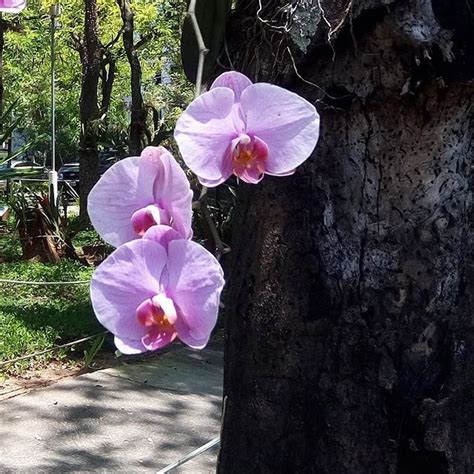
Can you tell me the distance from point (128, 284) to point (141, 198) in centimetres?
10

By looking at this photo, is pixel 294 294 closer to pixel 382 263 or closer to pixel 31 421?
pixel 382 263

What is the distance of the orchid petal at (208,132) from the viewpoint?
0.75 m

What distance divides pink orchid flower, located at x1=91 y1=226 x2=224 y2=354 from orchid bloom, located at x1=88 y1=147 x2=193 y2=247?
27mm

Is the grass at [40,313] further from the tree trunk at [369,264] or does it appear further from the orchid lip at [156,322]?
the orchid lip at [156,322]

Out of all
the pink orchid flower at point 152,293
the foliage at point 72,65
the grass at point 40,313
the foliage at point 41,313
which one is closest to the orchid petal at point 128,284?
the pink orchid flower at point 152,293

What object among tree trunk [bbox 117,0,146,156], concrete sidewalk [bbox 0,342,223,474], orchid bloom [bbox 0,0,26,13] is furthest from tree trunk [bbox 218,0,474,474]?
tree trunk [bbox 117,0,146,156]

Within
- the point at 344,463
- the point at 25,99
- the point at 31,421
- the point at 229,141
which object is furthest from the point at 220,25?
the point at 25,99

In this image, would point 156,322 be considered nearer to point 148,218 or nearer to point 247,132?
point 148,218

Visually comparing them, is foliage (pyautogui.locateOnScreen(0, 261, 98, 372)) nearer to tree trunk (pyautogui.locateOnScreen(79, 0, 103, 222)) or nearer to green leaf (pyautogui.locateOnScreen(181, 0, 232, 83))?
tree trunk (pyautogui.locateOnScreen(79, 0, 103, 222))

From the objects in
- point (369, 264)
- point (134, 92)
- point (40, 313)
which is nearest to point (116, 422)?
point (40, 313)

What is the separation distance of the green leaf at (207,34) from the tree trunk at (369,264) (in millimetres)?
54

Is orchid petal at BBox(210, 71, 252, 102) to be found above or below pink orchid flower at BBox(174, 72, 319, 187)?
above

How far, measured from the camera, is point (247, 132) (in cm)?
76

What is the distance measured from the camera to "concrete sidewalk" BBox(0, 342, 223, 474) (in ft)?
12.4
